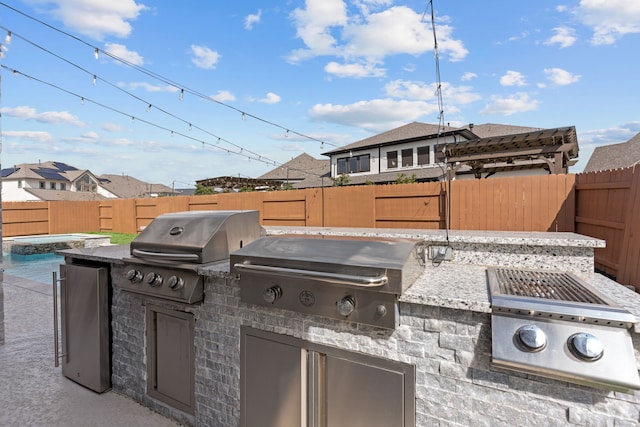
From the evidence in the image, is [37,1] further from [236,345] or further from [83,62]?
[236,345]

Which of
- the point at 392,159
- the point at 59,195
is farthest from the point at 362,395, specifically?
the point at 59,195

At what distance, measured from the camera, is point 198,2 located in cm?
594

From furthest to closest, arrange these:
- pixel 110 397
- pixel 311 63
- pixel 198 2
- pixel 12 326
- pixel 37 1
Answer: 1. pixel 311 63
2. pixel 198 2
3. pixel 37 1
4. pixel 12 326
5. pixel 110 397

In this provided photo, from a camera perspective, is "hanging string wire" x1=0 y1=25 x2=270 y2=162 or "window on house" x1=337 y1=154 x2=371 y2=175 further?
"window on house" x1=337 y1=154 x2=371 y2=175

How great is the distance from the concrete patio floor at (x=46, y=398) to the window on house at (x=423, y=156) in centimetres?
1605

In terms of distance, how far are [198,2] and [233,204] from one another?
267 inches

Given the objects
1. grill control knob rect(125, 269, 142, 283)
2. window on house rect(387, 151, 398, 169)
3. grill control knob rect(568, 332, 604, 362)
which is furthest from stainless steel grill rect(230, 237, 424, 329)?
window on house rect(387, 151, 398, 169)

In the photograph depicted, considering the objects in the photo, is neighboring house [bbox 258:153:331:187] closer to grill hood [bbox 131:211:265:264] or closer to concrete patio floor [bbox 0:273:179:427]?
concrete patio floor [bbox 0:273:179:427]

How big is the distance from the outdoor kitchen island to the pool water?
6860 millimetres

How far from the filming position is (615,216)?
10.4 ft

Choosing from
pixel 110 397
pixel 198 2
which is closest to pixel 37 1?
pixel 198 2

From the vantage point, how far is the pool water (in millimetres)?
7801

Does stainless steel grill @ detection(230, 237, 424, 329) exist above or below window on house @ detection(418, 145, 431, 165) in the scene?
below

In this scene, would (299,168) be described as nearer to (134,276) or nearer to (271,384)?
(134,276)
